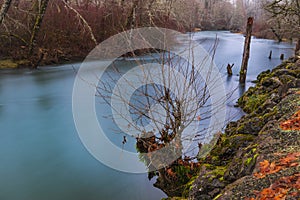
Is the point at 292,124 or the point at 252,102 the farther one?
the point at 252,102

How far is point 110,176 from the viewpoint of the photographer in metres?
5.19

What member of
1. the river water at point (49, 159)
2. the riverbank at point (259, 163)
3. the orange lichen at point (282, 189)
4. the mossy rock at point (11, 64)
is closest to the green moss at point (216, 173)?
the riverbank at point (259, 163)

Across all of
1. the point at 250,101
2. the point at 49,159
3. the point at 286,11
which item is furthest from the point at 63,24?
the point at 49,159

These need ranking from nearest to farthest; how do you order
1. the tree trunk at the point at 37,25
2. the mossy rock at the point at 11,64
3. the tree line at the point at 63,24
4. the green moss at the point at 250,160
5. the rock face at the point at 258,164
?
the rock face at the point at 258,164
the green moss at the point at 250,160
the mossy rock at the point at 11,64
the tree trunk at the point at 37,25
the tree line at the point at 63,24

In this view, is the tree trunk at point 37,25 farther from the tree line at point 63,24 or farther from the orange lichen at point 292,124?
the orange lichen at point 292,124

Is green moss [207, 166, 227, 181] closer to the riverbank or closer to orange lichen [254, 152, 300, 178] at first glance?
the riverbank

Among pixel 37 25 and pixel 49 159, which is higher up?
pixel 37 25

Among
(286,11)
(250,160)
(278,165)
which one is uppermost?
(286,11)

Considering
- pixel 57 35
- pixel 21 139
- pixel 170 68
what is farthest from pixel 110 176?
pixel 57 35

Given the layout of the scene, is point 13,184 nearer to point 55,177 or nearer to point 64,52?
point 55,177

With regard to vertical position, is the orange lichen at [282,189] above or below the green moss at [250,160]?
above

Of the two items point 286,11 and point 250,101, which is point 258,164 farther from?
point 286,11

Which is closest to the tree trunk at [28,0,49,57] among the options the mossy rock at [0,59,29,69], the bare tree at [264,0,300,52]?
the mossy rock at [0,59,29,69]

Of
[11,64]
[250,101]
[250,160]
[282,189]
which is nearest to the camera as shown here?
[282,189]
